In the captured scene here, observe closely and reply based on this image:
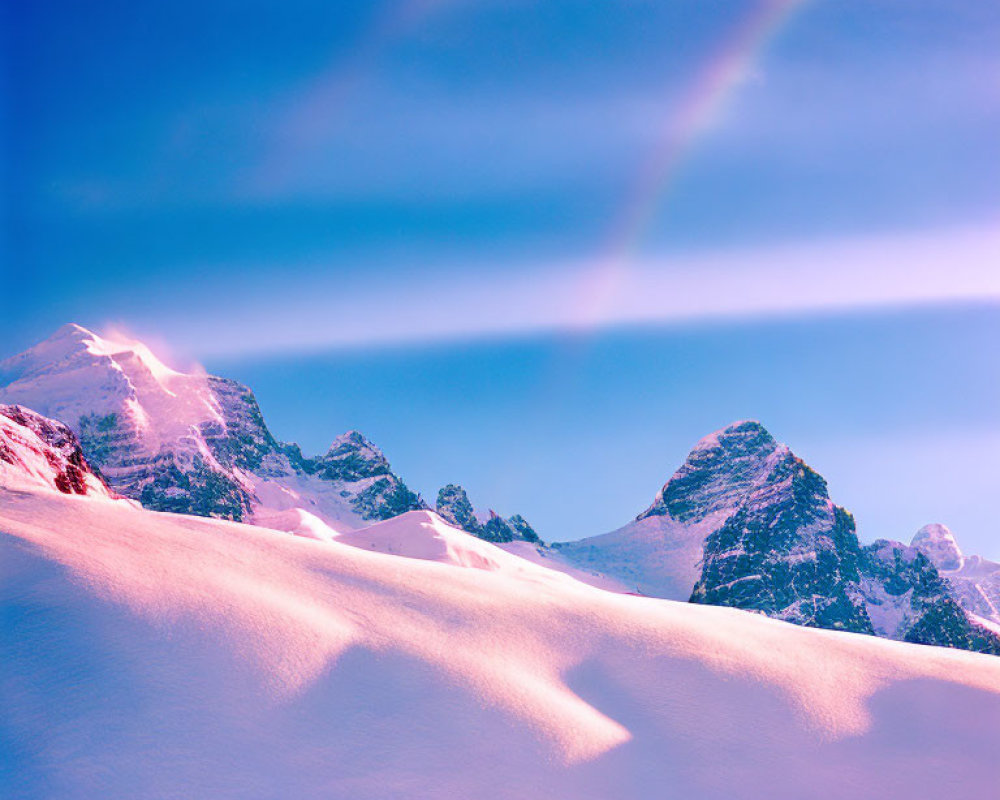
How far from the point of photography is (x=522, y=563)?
132m

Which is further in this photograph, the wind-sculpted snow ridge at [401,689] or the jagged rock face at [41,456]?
the jagged rock face at [41,456]

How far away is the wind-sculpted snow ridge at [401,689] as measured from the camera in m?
14.5

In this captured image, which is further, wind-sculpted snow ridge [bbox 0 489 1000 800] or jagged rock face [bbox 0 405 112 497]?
jagged rock face [bbox 0 405 112 497]

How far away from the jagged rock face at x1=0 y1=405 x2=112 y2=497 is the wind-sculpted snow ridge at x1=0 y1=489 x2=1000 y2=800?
10875mm

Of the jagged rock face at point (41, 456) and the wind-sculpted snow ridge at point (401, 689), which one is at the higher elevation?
the jagged rock face at point (41, 456)

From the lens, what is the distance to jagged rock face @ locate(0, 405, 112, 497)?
3338cm

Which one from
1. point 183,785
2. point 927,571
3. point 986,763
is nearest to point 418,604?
point 183,785

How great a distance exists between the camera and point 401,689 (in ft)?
56.3

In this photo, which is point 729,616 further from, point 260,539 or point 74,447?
point 74,447

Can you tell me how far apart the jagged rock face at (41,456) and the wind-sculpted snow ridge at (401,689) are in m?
10.9

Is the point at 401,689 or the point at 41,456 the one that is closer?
the point at 401,689

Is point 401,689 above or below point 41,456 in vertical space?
below

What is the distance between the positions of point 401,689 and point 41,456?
27.3m

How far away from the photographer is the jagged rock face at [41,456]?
33.4 metres
